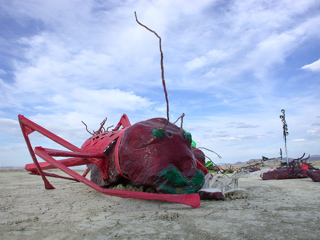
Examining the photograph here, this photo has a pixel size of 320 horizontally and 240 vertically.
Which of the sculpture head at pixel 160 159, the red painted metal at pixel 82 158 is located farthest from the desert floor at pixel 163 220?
the sculpture head at pixel 160 159

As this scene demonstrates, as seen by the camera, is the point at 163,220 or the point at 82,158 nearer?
the point at 163,220

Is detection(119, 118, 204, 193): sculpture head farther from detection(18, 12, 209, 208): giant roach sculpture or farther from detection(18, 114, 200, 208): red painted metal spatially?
detection(18, 114, 200, 208): red painted metal

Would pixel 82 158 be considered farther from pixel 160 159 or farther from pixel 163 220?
Answer: pixel 163 220

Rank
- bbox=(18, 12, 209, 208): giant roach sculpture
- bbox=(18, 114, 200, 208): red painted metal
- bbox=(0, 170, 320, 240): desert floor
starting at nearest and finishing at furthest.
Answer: bbox=(0, 170, 320, 240): desert floor → bbox=(18, 114, 200, 208): red painted metal → bbox=(18, 12, 209, 208): giant roach sculpture

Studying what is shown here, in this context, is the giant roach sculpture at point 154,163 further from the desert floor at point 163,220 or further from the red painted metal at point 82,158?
the desert floor at point 163,220

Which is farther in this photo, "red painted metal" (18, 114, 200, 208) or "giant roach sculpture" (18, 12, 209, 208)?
"giant roach sculpture" (18, 12, 209, 208)

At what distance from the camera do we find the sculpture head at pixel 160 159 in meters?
2.55

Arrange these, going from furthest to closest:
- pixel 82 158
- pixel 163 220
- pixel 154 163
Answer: pixel 82 158, pixel 154 163, pixel 163 220

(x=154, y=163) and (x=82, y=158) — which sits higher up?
(x=82, y=158)

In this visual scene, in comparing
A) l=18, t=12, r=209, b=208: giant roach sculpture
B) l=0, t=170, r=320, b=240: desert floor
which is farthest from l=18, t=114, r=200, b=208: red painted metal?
l=0, t=170, r=320, b=240: desert floor

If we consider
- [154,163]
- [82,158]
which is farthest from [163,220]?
[82,158]

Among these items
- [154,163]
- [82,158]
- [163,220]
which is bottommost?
[163,220]

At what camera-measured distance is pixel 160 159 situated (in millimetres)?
2678

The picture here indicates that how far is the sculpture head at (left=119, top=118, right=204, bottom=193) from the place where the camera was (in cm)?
255
